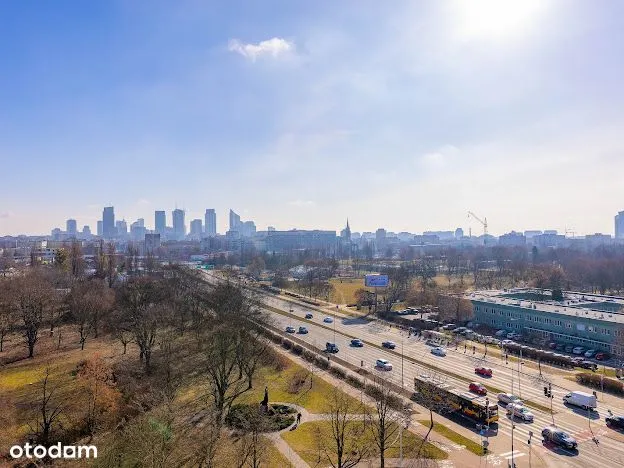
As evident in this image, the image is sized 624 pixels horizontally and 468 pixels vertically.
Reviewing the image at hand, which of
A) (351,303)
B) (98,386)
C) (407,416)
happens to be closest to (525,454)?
(407,416)

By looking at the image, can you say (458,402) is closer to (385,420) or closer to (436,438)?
(436,438)

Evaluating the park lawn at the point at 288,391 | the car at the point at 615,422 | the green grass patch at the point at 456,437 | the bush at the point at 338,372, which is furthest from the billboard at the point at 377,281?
the car at the point at 615,422

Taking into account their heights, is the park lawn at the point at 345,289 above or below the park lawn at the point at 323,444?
above

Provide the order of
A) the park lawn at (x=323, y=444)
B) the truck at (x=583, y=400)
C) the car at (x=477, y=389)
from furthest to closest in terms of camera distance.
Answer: the car at (x=477, y=389)
the truck at (x=583, y=400)
the park lawn at (x=323, y=444)

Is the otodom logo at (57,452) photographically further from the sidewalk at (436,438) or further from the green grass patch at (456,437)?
the green grass patch at (456,437)

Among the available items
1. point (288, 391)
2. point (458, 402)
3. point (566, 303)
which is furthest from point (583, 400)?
point (566, 303)

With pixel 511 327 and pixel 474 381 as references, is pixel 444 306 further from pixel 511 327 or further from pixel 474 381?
pixel 474 381

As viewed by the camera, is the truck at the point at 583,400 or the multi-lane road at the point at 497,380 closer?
the multi-lane road at the point at 497,380
